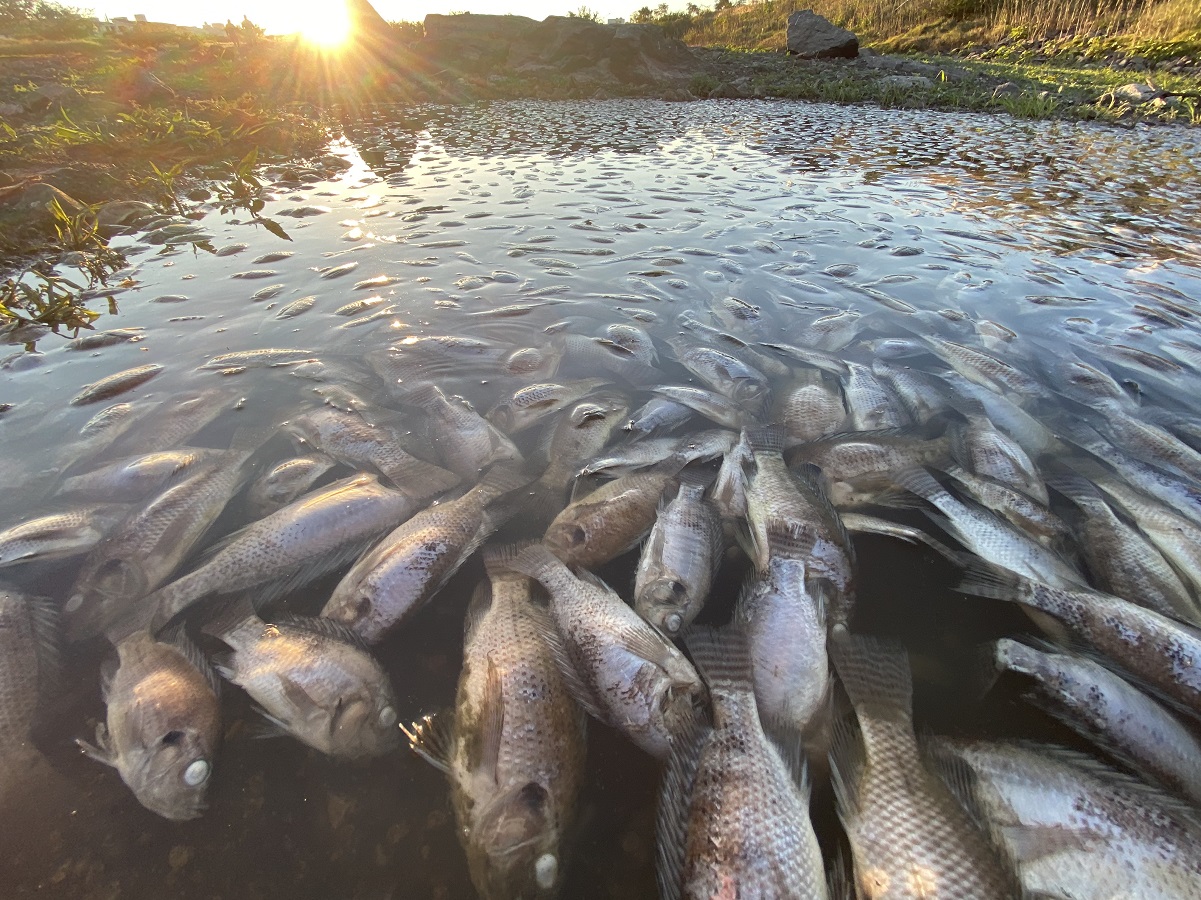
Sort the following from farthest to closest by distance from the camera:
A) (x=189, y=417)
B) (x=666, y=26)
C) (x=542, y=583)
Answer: (x=666, y=26), (x=189, y=417), (x=542, y=583)

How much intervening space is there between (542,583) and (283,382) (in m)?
2.91


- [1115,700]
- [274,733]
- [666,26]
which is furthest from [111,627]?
[666,26]

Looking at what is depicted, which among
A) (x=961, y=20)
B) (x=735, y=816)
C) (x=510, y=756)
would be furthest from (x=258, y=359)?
(x=961, y=20)

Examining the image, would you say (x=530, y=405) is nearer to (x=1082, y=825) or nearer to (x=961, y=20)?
(x=1082, y=825)

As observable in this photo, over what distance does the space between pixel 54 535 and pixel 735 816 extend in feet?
11.3

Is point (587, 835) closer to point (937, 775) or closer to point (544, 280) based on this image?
point (937, 775)

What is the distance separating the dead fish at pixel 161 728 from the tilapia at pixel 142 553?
0.29 metres

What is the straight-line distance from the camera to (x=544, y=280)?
20.2ft

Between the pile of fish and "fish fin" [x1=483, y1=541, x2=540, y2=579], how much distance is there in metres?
0.02

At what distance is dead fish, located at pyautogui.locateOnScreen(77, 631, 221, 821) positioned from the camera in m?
2.03

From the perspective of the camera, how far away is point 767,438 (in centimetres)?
350

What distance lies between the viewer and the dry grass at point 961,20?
78.4 feet

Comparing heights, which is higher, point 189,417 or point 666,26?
point 666,26

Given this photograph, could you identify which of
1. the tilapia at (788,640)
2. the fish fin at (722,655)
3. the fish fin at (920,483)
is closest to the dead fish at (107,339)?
the fish fin at (722,655)
